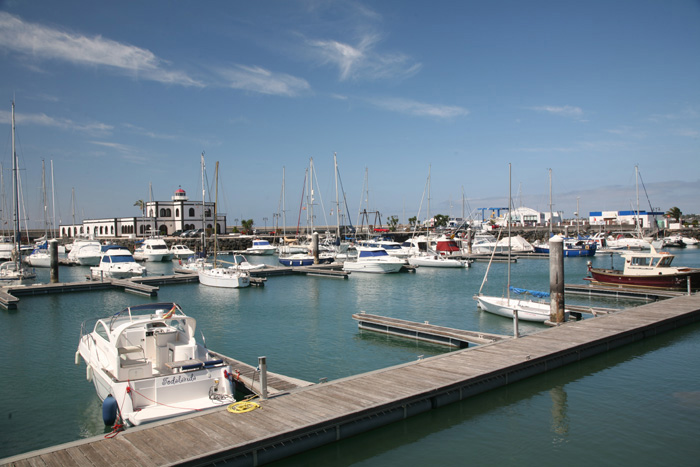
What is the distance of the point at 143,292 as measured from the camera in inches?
1396

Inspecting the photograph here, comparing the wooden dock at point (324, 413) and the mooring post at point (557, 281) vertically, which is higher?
the mooring post at point (557, 281)

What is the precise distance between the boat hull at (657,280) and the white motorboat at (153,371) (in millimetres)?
26246

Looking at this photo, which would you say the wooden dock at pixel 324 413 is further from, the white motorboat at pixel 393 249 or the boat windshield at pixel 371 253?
the white motorboat at pixel 393 249

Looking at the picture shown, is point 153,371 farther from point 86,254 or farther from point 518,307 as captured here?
point 86,254

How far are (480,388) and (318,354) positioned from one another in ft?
23.7

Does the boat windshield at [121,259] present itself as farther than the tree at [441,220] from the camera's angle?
No

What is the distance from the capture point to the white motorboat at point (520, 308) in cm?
2269

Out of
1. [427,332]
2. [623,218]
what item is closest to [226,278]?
[427,332]

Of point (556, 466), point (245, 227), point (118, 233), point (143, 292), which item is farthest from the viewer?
point (245, 227)

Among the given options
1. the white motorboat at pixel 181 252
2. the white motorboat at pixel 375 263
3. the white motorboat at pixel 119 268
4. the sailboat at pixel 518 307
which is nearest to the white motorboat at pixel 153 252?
the white motorboat at pixel 181 252

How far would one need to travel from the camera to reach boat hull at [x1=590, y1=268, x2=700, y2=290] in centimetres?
2930

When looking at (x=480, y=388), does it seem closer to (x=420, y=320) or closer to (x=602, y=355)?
(x=602, y=355)

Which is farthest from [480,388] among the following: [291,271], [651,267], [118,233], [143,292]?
[118,233]

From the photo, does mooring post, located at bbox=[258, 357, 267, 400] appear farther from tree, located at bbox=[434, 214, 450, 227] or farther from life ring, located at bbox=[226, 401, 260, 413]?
tree, located at bbox=[434, 214, 450, 227]
